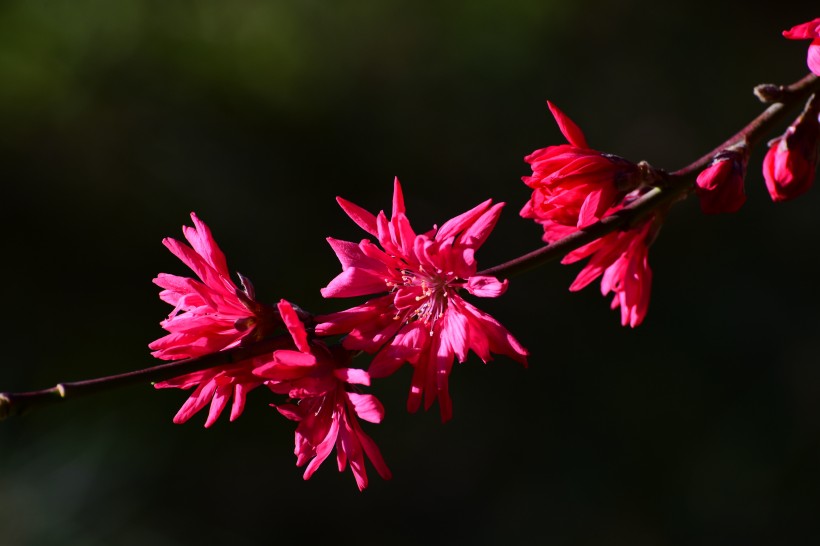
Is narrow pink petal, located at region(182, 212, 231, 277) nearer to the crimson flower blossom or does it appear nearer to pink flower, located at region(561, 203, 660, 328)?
the crimson flower blossom

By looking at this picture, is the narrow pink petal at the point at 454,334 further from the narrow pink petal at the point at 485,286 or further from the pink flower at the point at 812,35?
the pink flower at the point at 812,35

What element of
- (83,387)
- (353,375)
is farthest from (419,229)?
(83,387)

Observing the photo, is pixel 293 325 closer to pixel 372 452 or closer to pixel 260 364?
pixel 260 364

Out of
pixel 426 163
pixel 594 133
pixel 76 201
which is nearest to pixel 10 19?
pixel 76 201

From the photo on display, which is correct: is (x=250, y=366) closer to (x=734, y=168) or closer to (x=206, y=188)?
(x=734, y=168)

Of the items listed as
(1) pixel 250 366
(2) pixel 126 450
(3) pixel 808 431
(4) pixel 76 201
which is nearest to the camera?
(1) pixel 250 366

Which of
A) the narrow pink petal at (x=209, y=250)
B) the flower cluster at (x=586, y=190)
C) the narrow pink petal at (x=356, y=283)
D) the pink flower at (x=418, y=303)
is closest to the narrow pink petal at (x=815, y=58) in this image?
the flower cluster at (x=586, y=190)

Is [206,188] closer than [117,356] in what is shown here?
No

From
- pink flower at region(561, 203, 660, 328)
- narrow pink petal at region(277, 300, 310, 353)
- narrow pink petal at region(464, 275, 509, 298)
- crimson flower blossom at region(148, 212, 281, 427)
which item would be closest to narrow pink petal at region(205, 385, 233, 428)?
crimson flower blossom at region(148, 212, 281, 427)
